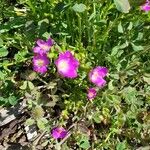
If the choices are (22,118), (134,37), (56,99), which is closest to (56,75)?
(56,99)

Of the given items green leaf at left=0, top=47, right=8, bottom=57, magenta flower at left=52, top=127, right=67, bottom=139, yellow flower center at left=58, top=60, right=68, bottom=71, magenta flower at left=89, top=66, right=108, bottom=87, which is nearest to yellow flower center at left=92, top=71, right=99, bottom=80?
magenta flower at left=89, top=66, right=108, bottom=87

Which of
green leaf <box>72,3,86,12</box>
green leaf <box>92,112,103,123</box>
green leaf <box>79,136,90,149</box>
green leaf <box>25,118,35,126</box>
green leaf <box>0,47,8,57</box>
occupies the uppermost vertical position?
green leaf <box>72,3,86,12</box>

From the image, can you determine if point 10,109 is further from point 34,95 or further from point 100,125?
point 100,125

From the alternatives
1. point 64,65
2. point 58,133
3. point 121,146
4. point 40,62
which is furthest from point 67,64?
point 121,146

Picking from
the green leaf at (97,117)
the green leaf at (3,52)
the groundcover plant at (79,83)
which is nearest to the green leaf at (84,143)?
the groundcover plant at (79,83)

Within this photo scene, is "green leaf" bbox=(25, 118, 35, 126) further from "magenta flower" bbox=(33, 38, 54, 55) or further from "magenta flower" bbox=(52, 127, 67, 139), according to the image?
"magenta flower" bbox=(33, 38, 54, 55)

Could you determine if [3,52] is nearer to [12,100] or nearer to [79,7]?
[12,100]

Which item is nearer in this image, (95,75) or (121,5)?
(121,5)
